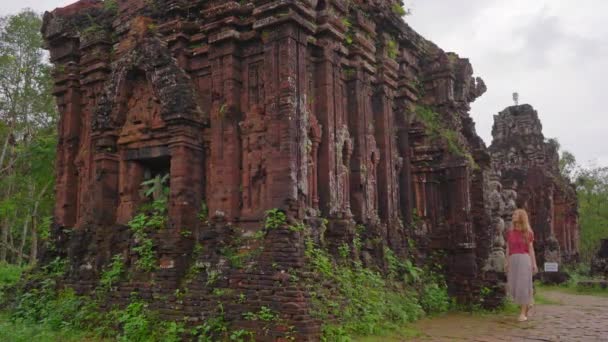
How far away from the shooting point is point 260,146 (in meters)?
8.31

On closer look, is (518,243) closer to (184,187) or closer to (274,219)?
(274,219)

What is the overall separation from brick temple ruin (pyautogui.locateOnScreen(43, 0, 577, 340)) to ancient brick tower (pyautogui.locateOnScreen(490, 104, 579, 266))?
11.7 metres

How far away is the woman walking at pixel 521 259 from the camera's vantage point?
873 centimetres

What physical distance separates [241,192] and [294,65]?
2.11 meters

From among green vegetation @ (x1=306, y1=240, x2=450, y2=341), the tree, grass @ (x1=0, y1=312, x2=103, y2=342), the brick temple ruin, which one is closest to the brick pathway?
green vegetation @ (x1=306, y1=240, x2=450, y2=341)

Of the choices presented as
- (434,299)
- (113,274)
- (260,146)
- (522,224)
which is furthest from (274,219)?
(434,299)

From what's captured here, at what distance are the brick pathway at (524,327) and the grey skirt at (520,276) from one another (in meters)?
0.52

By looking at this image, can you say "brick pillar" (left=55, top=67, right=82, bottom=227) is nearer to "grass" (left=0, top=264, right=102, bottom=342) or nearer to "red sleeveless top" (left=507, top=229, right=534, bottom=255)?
"grass" (left=0, top=264, right=102, bottom=342)

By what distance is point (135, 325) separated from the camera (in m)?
7.82

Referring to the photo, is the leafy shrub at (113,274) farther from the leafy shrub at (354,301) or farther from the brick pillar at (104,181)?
the leafy shrub at (354,301)

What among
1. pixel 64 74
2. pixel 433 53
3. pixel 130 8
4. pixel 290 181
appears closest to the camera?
pixel 290 181

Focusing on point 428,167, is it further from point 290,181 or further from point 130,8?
point 130,8

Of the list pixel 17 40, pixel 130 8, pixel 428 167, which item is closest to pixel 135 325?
pixel 130 8

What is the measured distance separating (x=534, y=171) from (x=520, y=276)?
55.5 ft
